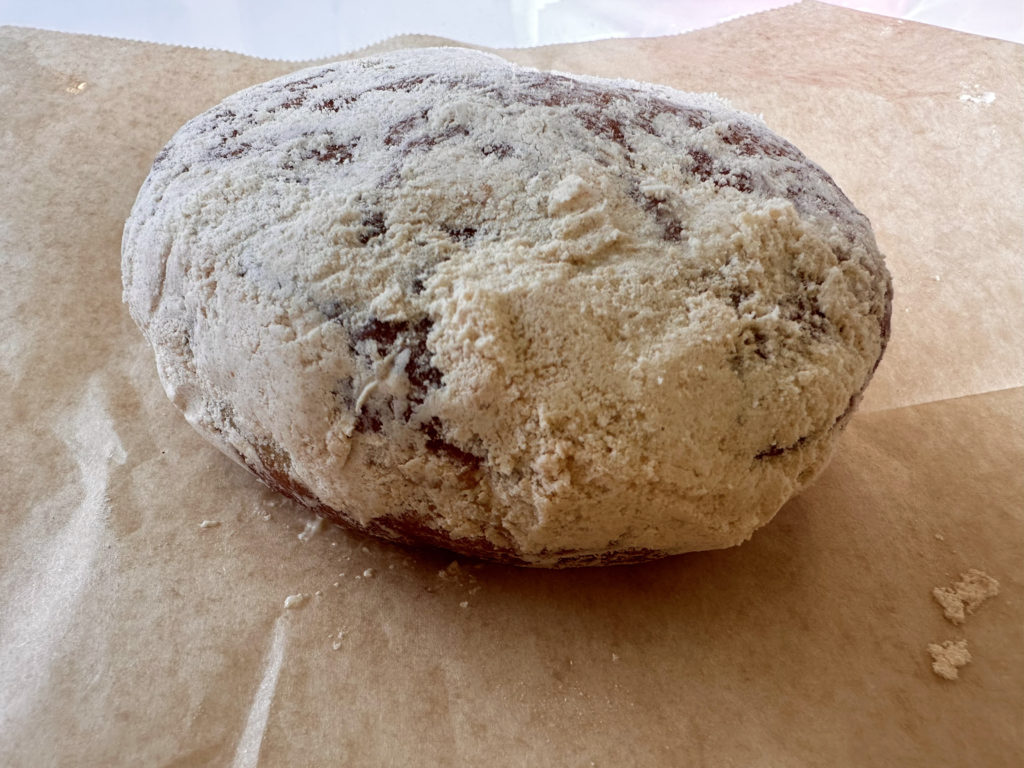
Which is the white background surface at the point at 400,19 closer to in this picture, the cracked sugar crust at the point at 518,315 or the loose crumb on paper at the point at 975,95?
the loose crumb on paper at the point at 975,95

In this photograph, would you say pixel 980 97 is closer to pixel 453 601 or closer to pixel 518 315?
pixel 518 315

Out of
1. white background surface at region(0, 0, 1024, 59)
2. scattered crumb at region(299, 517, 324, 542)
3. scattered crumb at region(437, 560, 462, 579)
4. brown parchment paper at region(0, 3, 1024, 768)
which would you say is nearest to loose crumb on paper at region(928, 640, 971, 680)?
brown parchment paper at region(0, 3, 1024, 768)

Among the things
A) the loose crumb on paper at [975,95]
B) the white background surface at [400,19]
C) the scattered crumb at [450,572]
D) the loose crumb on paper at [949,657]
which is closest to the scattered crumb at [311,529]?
the scattered crumb at [450,572]

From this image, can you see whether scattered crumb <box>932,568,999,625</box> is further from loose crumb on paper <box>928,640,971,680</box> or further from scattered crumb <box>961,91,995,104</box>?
scattered crumb <box>961,91,995,104</box>

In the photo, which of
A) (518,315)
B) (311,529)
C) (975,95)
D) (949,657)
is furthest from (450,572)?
(975,95)

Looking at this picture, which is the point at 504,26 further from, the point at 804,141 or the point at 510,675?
the point at 510,675

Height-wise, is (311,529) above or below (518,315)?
below
